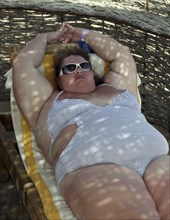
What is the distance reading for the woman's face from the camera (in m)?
2.74

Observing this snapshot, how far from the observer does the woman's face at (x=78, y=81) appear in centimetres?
274

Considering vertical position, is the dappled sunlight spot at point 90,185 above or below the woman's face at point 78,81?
below

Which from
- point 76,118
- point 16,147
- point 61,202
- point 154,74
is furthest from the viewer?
point 154,74

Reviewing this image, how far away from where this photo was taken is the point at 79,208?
6.65ft

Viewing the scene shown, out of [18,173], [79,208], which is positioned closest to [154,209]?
[79,208]

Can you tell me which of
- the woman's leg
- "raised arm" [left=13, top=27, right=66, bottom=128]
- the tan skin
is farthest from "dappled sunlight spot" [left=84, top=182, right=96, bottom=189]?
"raised arm" [left=13, top=27, right=66, bottom=128]

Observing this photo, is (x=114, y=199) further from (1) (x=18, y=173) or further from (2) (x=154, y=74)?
(2) (x=154, y=74)

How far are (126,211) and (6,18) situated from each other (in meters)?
2.92

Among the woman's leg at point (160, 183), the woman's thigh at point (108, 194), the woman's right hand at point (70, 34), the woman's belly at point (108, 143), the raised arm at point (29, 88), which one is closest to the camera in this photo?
the woman's thigh at point (108, 194)

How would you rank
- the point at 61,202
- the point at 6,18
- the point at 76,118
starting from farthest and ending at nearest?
the point at 6,18 → the point at 76,118 → the point at 61,202

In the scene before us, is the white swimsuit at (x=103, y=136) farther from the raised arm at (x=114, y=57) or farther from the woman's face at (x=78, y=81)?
the raised arm at (x=114, y=57)

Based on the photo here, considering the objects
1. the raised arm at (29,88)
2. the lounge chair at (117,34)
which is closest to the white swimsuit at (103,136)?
the raised arm at (29,88)

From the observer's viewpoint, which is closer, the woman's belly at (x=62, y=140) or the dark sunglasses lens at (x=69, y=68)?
the woman's belly at (x=62, y=140)

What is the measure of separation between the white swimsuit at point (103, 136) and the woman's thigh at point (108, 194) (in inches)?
2.7
